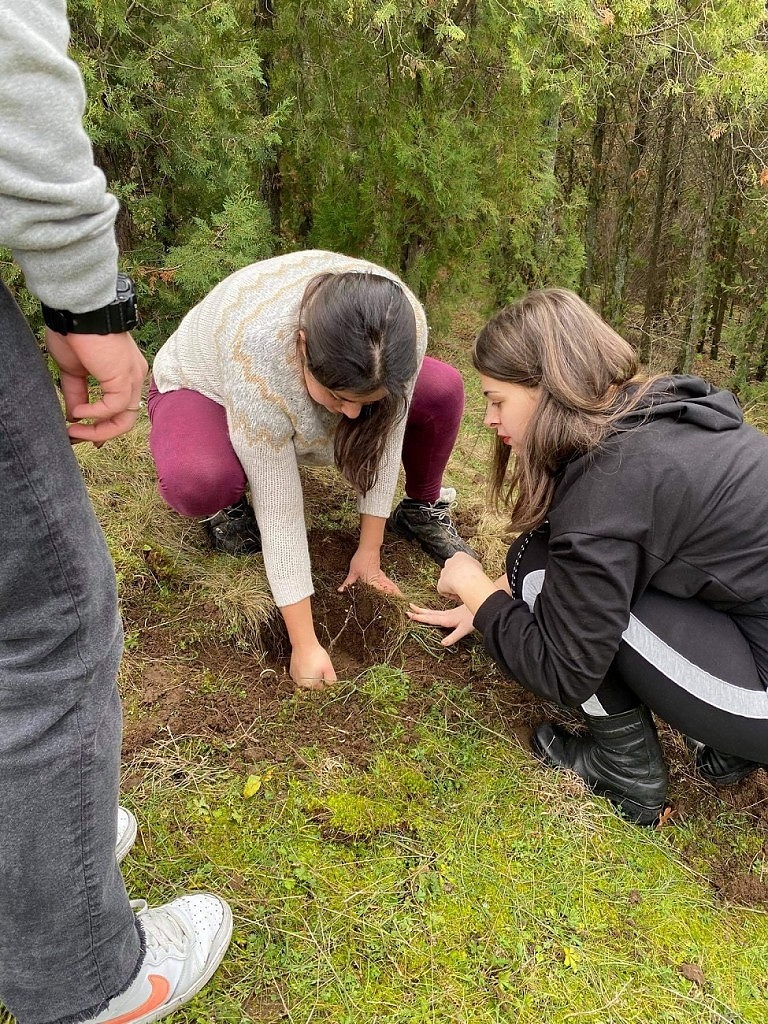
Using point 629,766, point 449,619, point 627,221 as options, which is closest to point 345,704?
point 449,619

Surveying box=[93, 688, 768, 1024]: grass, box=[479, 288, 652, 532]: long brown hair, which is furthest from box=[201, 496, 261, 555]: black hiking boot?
box=[479, 288, 652, 532]: long brown hair

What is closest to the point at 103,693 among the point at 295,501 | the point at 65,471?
the point at 65,471

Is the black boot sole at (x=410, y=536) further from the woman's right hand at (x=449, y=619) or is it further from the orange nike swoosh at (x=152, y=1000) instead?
the orange nike swoosh at (x=152, y=1000)

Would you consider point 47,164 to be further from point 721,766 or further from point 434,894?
point 721,766

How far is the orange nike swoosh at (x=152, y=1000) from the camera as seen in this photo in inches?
48.0

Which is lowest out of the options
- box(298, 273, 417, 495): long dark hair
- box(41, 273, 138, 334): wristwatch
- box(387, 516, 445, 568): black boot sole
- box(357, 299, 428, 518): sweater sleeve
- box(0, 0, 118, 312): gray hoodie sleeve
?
box(387, 516, 445, 568): black boot sole

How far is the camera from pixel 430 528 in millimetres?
2836

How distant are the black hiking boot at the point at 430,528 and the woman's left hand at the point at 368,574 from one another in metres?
0.36

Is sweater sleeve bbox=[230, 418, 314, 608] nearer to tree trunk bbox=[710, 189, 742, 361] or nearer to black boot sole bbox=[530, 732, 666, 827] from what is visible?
black boot sole bbox=[530, 732, 666, 827]

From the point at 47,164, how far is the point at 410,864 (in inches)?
63.9

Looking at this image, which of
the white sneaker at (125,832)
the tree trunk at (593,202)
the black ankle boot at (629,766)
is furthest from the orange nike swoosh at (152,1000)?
the tree trunk at (593,202)

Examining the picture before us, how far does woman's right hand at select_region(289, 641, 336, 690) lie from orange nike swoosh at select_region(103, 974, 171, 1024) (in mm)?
922

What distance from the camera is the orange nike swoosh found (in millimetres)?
1220

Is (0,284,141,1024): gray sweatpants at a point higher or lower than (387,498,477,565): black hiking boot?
higher
